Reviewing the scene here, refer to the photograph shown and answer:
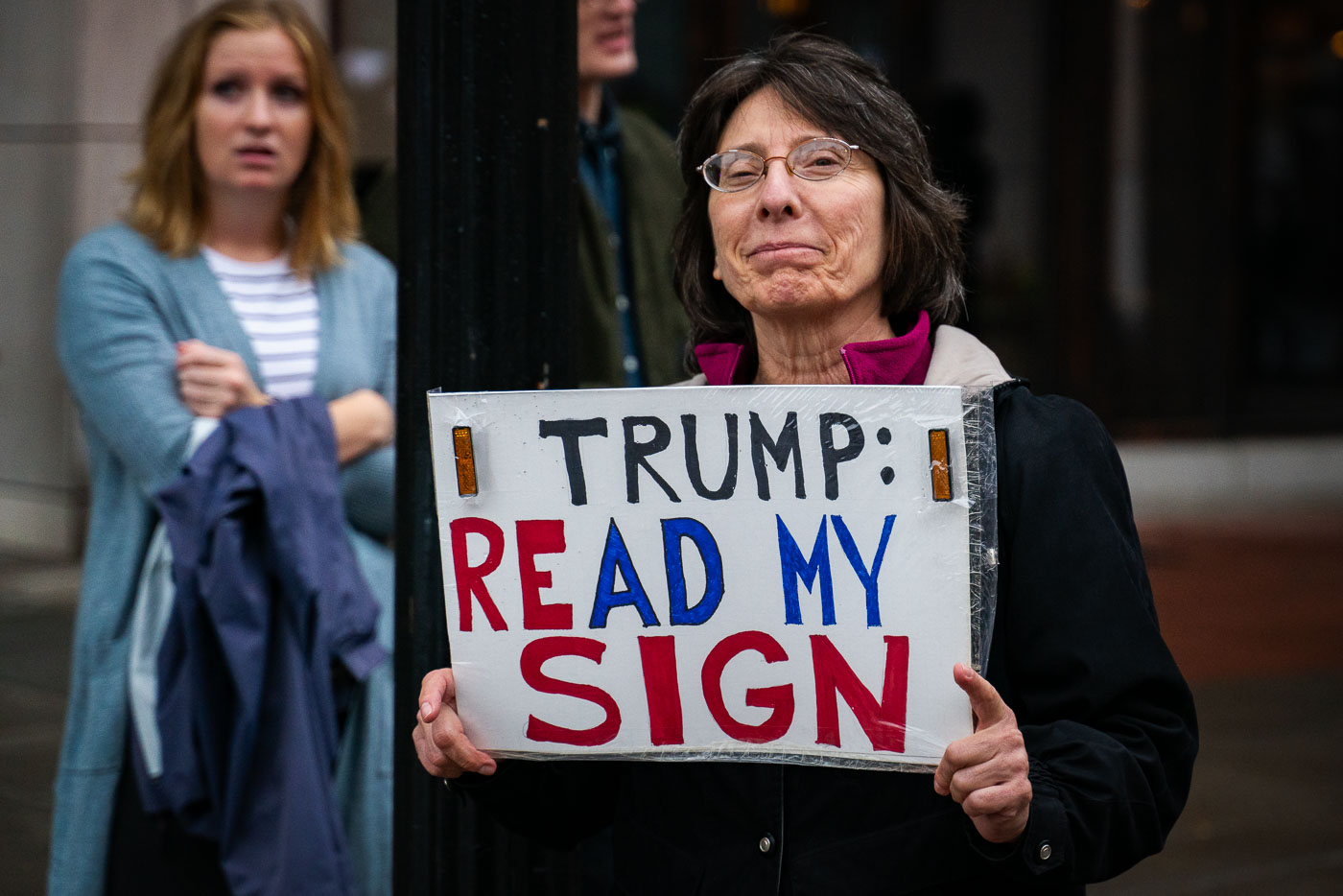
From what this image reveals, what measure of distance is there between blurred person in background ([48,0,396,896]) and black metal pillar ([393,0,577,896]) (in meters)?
0.72

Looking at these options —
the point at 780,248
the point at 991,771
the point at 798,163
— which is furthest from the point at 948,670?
the point at 798,163

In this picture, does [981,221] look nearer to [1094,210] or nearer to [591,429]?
[1094,210]

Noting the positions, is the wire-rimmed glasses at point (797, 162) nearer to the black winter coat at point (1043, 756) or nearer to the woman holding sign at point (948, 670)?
the woman holding sign at point (948, 670)

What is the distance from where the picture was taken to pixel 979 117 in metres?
12.2

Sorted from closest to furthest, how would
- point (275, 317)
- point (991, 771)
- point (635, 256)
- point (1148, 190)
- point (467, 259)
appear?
point (991, 771), point (467, 259), point (275, 317), point (635, 256), point (1148, 190)

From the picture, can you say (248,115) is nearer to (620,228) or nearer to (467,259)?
(620,228)

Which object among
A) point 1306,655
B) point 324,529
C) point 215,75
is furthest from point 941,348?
point 1306,655

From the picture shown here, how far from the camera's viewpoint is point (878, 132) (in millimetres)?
2035

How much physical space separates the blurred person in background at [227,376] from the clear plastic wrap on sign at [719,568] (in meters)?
1.08

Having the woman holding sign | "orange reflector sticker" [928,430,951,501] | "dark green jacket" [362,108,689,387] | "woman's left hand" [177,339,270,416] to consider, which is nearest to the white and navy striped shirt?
"woman's left hand" [177,339,270,416]

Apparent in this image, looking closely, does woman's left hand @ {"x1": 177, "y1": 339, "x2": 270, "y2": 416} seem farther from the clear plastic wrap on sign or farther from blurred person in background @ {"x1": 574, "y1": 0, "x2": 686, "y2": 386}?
the clear plastic wrap on sign

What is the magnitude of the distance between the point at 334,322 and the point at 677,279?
3.87ft

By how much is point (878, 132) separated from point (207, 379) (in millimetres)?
1540

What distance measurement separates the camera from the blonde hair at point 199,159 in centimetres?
325
